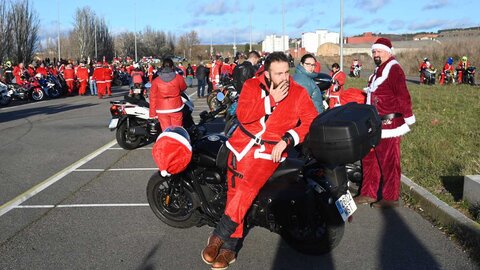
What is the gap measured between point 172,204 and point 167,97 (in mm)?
3434

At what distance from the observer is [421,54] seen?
53.8 m

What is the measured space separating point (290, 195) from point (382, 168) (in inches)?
81.1

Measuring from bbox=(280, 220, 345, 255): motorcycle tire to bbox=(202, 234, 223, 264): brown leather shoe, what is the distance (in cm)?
62

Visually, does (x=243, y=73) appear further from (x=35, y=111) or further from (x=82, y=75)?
(x=82, y=75)

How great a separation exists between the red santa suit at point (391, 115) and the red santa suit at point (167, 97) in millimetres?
3595

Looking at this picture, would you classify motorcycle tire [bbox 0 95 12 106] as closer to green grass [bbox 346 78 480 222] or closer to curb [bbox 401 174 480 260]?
green grass [bbox 346 78 480 222]

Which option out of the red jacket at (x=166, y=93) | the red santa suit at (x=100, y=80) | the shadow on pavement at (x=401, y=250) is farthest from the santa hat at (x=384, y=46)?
the red santa suit at (x=100, y=80)

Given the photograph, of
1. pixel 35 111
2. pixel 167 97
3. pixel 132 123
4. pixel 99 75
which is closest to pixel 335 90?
pixel 132 123

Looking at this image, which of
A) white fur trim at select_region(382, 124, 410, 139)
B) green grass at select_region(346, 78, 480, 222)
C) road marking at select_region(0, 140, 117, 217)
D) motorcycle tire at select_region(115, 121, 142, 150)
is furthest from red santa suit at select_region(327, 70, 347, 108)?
Result: white fur trim at select_region(382, 124, 410, 139)

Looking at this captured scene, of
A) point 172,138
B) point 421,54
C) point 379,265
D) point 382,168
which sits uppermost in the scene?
point 421,54

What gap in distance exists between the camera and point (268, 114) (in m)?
4.27

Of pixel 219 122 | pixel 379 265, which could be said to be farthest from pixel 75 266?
pixel 219 122

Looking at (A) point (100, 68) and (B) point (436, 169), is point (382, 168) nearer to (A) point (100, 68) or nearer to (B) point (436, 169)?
(B) point (436, 169)

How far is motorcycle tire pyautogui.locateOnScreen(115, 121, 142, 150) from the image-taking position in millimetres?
10391
